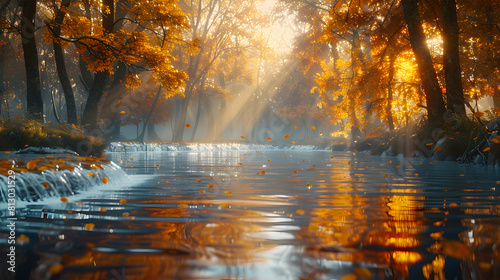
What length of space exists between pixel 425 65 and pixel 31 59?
13890mm

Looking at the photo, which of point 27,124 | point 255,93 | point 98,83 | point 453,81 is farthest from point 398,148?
point 255,93

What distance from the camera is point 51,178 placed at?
5.73 meters

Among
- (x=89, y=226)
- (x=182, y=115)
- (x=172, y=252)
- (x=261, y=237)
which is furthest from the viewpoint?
(x=182, y=115)

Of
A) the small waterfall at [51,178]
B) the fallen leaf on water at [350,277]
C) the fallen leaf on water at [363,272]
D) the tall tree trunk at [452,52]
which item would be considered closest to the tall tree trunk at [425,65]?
the tall tree trunk at [452,52]

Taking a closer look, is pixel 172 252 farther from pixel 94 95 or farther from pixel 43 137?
pixel 94 95

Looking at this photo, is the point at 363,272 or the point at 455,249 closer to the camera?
the point at 363,272

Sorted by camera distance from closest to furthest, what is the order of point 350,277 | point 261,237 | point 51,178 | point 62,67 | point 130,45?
point 350,277, point 261,237, point 51,178, point 130,45, point 62,67

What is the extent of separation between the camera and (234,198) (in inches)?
220

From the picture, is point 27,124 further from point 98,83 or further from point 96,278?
point 96,278

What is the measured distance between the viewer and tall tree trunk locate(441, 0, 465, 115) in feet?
48.1

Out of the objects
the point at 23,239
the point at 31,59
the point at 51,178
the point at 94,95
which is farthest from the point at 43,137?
the point at 23,239

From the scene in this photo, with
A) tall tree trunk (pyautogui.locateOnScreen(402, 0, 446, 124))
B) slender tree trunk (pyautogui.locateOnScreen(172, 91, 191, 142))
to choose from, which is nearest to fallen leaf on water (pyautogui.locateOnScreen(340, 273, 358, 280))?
tall tree trunk (pyautogui.locateOnScreen(402, 0, 446, 124))

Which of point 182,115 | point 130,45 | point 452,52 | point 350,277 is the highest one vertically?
point 130,45

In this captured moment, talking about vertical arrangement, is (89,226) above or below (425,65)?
below
